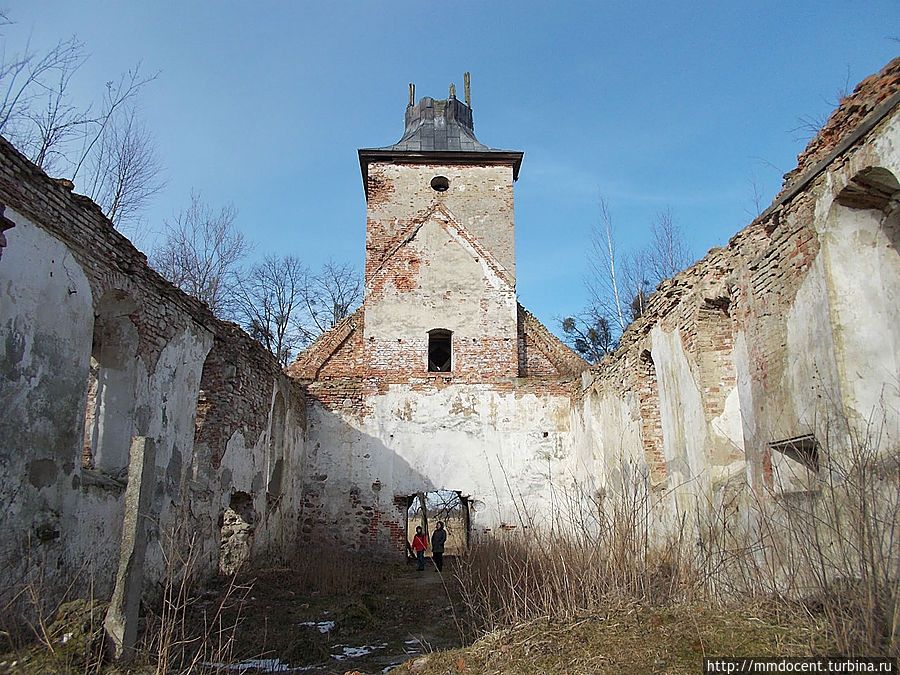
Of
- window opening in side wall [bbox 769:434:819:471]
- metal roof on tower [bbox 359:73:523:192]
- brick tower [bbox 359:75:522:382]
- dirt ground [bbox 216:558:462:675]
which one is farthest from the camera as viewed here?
metal roof on tower [bbox 359:73:523:192]

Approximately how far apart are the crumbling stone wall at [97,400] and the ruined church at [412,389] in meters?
0.03

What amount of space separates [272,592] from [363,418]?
5753 millimetres

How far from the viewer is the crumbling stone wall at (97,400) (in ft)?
17.1

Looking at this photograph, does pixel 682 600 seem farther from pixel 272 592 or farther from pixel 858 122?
pixel 272 592

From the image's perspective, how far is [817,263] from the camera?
17.4ft

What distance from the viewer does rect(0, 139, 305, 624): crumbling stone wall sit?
521 centimetres

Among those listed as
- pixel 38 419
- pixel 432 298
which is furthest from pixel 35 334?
pixel 432 298

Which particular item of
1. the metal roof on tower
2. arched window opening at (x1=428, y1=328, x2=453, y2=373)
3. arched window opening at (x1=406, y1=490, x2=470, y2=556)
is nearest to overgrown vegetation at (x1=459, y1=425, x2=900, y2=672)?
arched window opening at (x1=406, y1=490, x2=470, y2=556)

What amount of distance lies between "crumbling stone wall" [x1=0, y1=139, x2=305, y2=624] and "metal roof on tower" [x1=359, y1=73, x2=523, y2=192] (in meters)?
8.38

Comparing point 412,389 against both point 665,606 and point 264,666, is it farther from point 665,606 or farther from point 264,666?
point 665,606

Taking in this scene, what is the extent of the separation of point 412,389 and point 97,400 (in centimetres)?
834

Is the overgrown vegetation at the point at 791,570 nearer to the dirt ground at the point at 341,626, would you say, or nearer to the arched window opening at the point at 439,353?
the dirt ground at the point at 341,626

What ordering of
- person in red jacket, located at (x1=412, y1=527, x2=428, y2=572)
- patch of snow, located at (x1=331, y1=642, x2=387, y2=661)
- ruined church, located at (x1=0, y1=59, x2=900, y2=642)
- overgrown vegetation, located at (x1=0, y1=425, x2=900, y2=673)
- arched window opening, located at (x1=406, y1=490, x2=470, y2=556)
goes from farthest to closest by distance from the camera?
arched window opening, located at (x1=406, y1=490, x2=470, y2=556) → person in red jacket, located at (x1=412, y1=527, x2=428, y2=572) → patch of snow, located at (x1=331, y1=642, x2=387, y2=661) → ruined church, located at (x1=0, y1=59, x2=900, y2=642) → overgrown vegetation, located at (x1=0, y1=425, x2=900, y2=673)

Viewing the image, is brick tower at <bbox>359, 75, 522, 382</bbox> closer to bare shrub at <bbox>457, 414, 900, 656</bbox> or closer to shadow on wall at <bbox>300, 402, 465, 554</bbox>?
shadow on wall at <bbox>300, 402, 465, 554</bbox>
